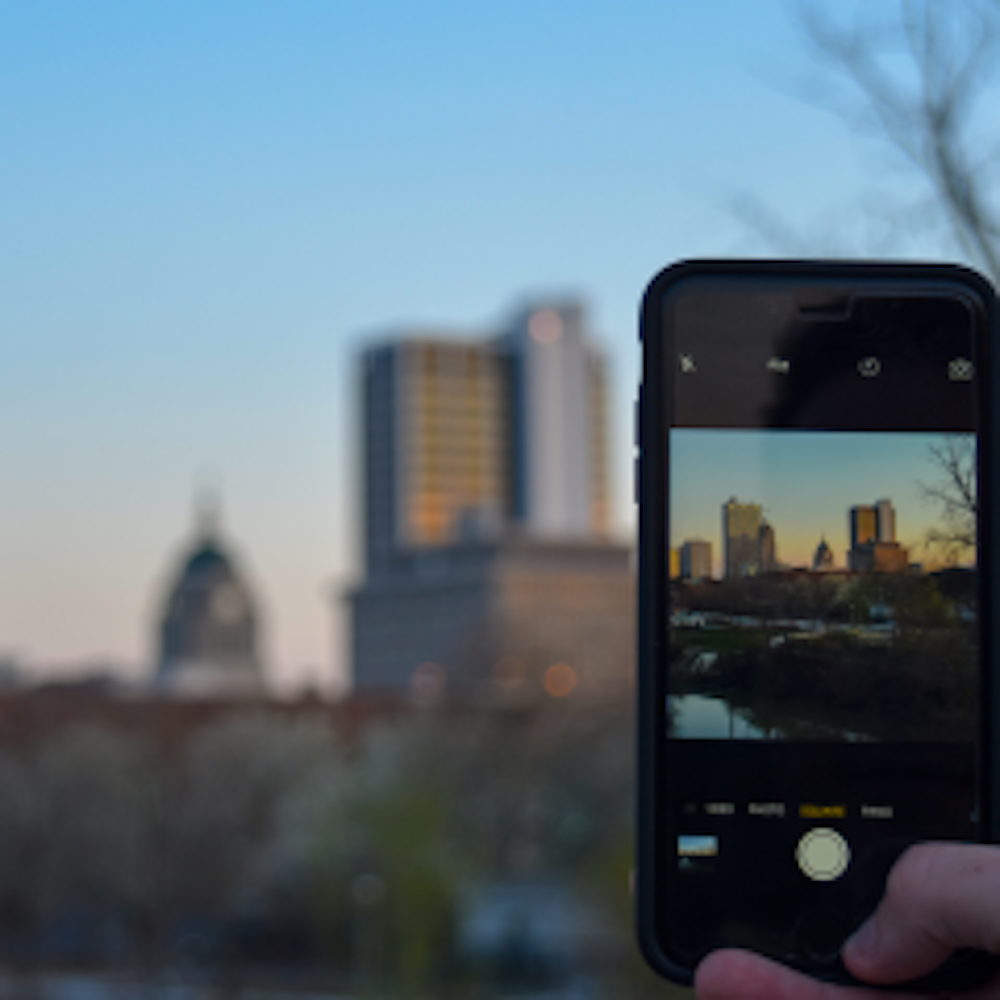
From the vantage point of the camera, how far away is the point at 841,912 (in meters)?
1.89

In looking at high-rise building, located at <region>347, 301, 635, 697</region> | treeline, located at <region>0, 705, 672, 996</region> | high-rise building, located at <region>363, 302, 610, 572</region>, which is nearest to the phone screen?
treeline, located at <region>0, 705, 672, 996</region>

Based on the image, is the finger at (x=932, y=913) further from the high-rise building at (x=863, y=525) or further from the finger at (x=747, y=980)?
the high-rise building at (x=863, y=525)

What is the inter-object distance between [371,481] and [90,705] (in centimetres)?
9098

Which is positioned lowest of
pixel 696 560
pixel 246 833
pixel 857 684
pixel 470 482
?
pixel 246 833

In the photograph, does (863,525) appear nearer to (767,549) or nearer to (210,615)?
(767,549)

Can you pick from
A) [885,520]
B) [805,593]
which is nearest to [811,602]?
[805,593]

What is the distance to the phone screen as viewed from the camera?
1917mm

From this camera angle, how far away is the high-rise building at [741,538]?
2.03 meters

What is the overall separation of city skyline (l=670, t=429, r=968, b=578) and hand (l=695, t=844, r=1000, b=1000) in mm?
515

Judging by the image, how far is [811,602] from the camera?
2.03m

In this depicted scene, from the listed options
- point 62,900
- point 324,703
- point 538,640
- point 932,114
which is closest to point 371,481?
point 538,640

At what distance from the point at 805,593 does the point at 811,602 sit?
1cm

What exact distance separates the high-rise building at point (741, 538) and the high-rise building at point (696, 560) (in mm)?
27

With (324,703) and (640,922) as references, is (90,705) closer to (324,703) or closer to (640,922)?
(324,703)
